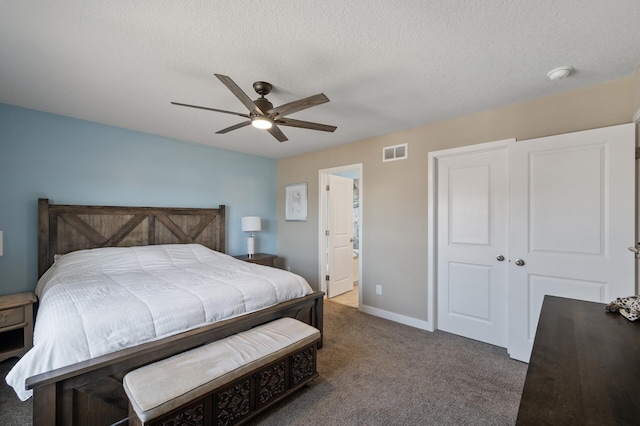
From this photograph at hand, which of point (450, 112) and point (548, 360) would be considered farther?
point (450, 112)

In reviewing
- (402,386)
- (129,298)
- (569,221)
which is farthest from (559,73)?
(129,298)

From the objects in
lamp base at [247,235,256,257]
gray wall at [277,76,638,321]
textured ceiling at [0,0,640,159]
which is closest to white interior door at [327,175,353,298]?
gray wall at [277,76,638,321]

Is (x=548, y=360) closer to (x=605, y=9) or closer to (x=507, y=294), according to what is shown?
(x=605, y=9)

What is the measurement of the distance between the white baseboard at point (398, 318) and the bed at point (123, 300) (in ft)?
4.22

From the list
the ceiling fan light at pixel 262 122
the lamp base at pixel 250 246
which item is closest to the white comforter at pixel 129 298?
the lamp base at pixel 250 246

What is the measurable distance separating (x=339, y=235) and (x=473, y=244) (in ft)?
7.35

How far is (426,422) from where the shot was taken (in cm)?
181

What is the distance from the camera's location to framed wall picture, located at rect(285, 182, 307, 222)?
477 centimetres

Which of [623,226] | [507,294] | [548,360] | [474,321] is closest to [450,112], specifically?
[623,226]

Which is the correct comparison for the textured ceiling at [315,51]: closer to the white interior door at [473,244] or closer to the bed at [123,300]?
the white interior door at [473,244]

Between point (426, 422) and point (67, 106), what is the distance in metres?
4.28

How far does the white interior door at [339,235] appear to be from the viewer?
15.0 ft

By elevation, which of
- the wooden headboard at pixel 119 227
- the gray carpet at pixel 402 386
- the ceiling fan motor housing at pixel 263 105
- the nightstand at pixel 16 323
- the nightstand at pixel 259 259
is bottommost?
the gray carpet at pixel 402 386

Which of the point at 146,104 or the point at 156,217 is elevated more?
the point at 146,104
